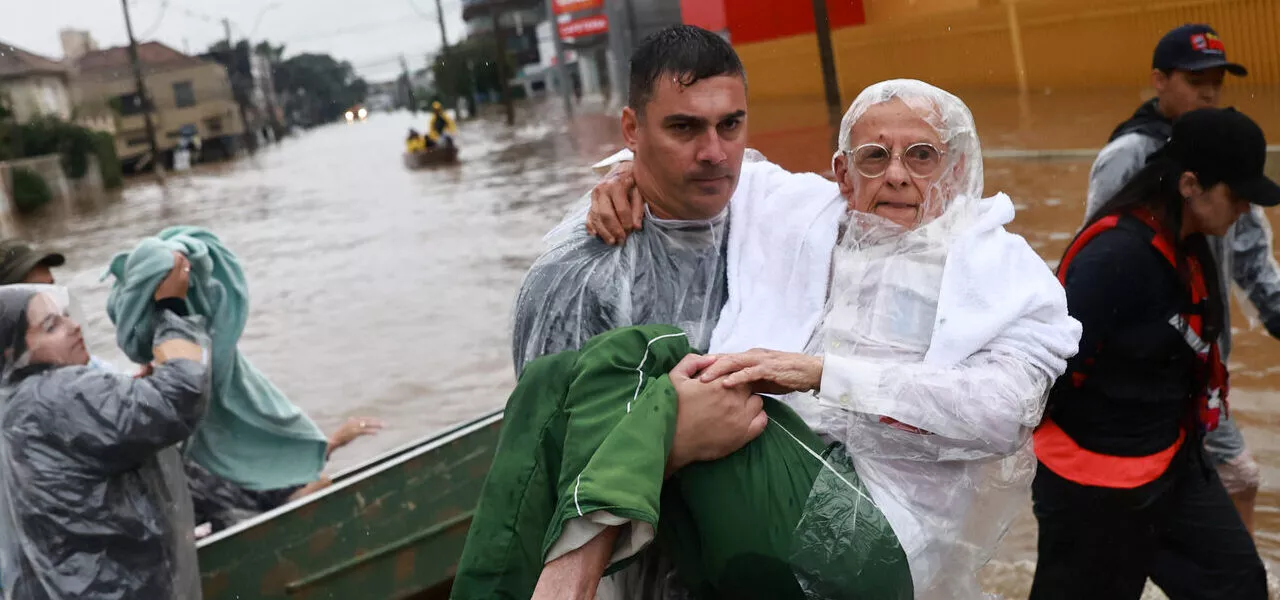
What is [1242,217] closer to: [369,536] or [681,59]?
[681,59]

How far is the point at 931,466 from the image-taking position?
1691 millimetres

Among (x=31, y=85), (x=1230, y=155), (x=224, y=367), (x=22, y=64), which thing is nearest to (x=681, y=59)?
(x=1230, y=155)

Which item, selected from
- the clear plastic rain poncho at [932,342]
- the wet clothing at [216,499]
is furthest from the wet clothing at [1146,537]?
the wet clothing at [216,499]

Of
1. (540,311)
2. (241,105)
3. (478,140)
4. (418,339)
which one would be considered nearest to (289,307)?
(418,339)

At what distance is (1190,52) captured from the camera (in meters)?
3.43

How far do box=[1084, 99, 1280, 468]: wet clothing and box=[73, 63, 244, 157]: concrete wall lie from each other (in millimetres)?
35494

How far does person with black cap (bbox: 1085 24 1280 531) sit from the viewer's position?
9.61 feet

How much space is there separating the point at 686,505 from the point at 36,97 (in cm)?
3391

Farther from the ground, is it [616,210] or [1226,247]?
[616,210]

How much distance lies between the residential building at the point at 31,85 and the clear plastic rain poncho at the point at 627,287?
31.5m

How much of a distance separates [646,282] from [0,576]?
2.11 meters

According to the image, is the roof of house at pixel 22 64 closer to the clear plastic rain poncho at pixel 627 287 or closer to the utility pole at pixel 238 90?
the utility pole at pixel 238 90

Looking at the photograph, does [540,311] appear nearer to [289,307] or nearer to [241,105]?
[289,307]

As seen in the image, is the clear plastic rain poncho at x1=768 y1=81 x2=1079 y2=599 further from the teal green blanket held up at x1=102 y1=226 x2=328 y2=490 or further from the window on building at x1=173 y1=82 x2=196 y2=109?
the window on building at x1=173 y1=82 x2=196 y2=109
